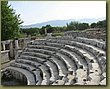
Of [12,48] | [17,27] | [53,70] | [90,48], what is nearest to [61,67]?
[53,70]

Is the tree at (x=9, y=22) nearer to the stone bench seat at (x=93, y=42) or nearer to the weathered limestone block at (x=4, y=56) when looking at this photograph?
the weathered limestone block at (x=4, y=56)

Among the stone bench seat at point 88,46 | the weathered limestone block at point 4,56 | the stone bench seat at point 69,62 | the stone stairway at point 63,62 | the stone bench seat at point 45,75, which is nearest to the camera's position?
the stone stairway at point 63,62

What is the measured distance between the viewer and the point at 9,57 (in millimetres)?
7273

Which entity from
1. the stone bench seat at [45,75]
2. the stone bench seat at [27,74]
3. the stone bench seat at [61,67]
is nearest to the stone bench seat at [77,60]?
the stone bench seat at [61,67]

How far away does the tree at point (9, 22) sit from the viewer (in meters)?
6.66

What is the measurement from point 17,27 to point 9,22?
0.66ft

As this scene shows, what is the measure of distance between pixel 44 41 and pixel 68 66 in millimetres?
996

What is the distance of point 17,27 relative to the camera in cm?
696

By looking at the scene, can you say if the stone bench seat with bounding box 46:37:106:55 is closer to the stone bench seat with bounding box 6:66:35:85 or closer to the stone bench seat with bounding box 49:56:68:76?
the stone bench seat with bounding box 49:56:68:76

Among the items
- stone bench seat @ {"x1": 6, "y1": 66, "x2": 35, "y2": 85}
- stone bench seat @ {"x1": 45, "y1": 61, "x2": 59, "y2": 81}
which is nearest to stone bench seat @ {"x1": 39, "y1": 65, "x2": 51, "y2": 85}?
stone bench seat @ {"x1": 45, "y1": 61, "x2": 59, "y2": 81}

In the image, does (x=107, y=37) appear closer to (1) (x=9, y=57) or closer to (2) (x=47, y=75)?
(2) (x=47, y=75)

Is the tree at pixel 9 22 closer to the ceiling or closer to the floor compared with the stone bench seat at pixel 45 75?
closer to the ceiling

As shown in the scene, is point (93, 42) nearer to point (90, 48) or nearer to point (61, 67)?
point (90, 48)

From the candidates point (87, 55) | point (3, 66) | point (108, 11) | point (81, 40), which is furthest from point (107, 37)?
point (3, 66)
